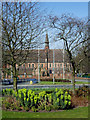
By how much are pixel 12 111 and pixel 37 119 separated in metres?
2.18

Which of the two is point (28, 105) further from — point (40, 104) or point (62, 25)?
point (62, 25)

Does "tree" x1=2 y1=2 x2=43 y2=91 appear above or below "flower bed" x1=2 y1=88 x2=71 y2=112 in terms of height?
above

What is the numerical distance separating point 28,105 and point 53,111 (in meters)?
1.24

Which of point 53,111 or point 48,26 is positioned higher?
point 48,26

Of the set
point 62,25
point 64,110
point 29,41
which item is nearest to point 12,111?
point 64,110

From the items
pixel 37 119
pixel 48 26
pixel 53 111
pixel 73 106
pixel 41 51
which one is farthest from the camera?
pixel 41 51

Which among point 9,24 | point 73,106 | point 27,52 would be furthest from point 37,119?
point 9,24

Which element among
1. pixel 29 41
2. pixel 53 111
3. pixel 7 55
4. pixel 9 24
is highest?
pixel 9 24

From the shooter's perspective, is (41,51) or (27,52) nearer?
(27,52)

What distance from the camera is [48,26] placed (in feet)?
34.7

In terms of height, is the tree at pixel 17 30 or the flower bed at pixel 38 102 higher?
the tree at pixel 17 30

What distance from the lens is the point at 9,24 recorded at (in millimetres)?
9938

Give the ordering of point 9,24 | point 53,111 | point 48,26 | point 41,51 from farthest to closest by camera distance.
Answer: point 41,51, point 48,26, point 9,24, point 53,111

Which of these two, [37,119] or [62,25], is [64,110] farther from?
[62,25]
